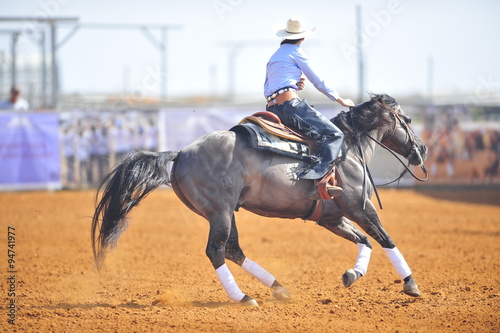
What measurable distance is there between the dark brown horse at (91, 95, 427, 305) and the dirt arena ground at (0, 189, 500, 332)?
48 centimetres

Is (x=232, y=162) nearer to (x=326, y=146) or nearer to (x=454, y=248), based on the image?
(x=326, y=146)

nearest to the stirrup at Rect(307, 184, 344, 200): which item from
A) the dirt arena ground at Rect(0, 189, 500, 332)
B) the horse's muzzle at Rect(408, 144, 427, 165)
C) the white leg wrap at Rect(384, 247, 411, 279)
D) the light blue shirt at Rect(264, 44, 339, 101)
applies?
the white leg wrap at Rect(384, 247, 411, 279)

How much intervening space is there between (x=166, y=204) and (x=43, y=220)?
3.67 meters

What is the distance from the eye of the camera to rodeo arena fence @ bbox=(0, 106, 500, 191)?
16.9m

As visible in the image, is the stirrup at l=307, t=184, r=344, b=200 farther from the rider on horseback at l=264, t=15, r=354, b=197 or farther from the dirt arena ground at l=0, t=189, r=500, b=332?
the dirt arena ground at l=0, t=189, r=500, b=332

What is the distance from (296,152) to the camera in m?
6.50

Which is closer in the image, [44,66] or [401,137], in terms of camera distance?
[401,137]

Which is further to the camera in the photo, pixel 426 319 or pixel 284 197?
pixel 284 197

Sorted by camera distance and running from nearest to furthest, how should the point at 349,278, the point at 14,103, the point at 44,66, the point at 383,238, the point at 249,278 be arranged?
the point at 349,278 → the point at 383,238 → the point at 249,278 → the point at 14,103 → the point at 44,66

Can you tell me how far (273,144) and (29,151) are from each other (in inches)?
480

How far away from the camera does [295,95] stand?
21.9 ft

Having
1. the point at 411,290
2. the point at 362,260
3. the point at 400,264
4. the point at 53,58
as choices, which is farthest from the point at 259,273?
the point at 53,58

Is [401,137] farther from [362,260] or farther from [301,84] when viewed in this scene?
[362,260]

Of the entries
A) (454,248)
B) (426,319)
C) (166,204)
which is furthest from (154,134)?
(426,319)
